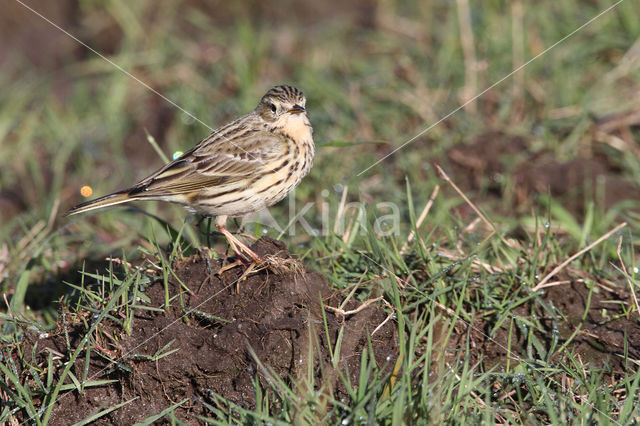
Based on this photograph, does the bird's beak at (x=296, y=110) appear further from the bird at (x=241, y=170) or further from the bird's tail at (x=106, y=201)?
the bird's tail at (x=106, y=201)

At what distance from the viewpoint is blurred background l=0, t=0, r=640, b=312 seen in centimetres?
642

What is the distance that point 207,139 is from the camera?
207 inches

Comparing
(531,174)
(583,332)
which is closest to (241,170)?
(583,332)

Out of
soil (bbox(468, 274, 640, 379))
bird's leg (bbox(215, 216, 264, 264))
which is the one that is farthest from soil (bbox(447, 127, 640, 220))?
bird's leg (bbox(215, 216, 264, 264))

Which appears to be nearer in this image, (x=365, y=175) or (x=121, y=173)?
(x=365, y=175)

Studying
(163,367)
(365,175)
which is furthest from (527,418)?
(365,175)

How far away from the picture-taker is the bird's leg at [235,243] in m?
4.13

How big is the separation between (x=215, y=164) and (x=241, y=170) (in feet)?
0.78

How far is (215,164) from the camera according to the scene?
509 centimetres

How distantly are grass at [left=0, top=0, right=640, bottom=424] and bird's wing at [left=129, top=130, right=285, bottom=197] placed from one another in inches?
10.7

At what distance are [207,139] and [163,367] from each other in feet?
6.21

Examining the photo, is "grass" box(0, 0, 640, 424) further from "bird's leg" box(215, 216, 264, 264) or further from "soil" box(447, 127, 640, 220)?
"bird's leg" box(215, 216, 264, 264)

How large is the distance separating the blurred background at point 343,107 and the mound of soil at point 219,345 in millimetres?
952

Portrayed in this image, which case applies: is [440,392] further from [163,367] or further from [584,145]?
[584,145]
